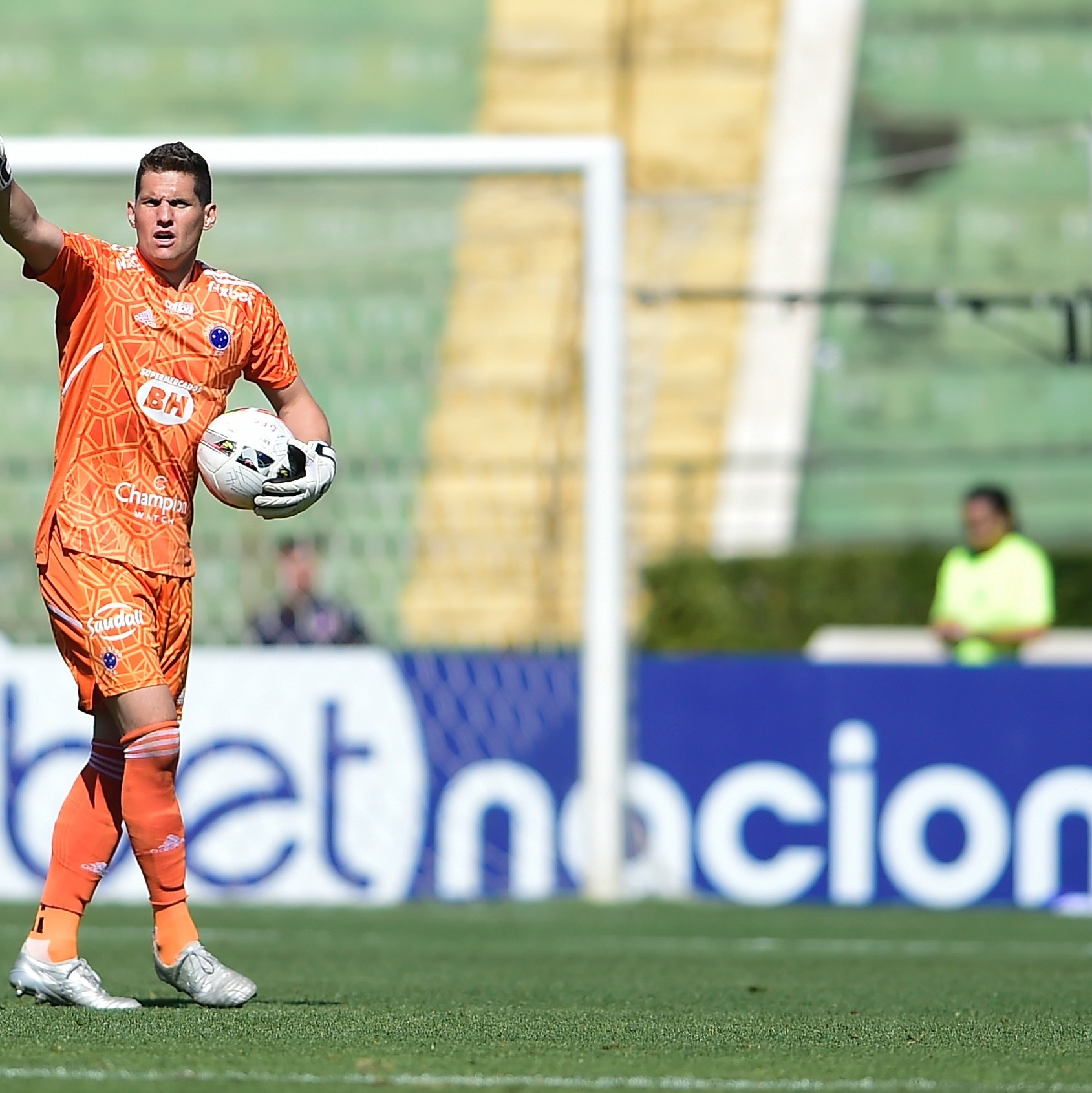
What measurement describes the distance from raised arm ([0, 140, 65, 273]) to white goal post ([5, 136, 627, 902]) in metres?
4.27

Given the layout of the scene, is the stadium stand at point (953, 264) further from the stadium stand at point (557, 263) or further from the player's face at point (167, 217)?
the player's face at point (167, 217)

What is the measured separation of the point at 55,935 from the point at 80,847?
206mm

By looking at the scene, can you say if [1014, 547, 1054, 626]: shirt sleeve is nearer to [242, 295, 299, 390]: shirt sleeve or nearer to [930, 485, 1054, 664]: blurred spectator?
[930, 485, 1054, 664]: blurred spectator

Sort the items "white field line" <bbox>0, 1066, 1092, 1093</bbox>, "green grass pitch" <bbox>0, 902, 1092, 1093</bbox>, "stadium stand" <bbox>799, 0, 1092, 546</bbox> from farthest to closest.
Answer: "stadium stand" <bbox>799, 0, 1092, 546</bbox> < "green grass pitch" <bbox>0, 902, 1092, 1093</bbox> < "white field line" <bbox>0, 1066, 1092, 1093</bbox>

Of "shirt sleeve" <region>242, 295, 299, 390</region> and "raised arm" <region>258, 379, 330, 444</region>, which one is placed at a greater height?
"shirt sleeve" <region>242, 295, 299, 390</region>

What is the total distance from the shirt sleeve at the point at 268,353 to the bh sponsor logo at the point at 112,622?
2.15 ft

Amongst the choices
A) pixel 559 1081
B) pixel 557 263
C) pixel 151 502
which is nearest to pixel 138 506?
pixel 151 502

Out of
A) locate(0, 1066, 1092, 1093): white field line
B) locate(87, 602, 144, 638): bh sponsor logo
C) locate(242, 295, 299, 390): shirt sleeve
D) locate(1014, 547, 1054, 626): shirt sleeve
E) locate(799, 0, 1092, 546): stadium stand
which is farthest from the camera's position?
locate(799, 0, 1092, 546): stadium stand

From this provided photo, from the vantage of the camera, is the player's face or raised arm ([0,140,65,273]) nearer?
raised arm ([0,140,65,273])

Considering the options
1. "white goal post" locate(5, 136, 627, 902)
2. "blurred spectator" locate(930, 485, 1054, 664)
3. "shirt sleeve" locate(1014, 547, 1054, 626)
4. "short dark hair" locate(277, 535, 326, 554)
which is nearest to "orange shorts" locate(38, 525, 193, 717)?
"white goal post" locate(5, 136, 627, 902)

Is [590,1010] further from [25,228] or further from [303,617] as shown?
[303,617]

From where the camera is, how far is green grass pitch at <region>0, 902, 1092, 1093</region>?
3.73m

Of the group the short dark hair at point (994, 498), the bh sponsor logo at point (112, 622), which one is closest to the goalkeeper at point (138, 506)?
the bh sponsor logo at point (112, 622)

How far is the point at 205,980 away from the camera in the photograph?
4605mm
